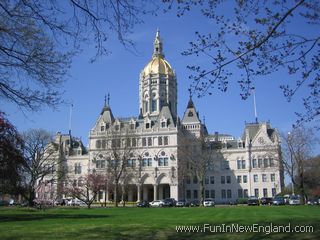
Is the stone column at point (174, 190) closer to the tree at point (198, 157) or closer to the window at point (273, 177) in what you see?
the tree at point (198, 157)

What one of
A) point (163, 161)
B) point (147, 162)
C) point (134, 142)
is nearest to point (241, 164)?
point (163, 161)

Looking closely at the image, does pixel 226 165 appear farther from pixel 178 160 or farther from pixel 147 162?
pixel 147 162

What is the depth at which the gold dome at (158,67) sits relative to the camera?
→ 107312 millimetres

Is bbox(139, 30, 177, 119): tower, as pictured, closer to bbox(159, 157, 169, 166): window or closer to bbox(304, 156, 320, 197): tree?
bbox(159, 157, 169, 166): window

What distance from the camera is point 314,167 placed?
82812mm

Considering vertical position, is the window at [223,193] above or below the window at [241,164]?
below

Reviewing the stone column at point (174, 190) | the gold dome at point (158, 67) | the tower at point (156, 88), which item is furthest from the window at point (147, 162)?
the gold dome at point (158, 67)

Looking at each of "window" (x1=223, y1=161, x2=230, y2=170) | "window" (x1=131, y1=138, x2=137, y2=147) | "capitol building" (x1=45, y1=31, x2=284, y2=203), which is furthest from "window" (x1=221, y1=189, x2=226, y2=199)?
"window" (x1=131, y1=138, x2=137, y2=147)

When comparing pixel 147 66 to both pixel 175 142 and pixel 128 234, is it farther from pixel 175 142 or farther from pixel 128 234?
pixel 128 234

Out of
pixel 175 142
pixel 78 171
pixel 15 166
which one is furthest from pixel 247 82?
pixel 78 171

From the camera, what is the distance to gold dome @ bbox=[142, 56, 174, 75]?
107312mm

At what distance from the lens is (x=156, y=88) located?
10481 cm

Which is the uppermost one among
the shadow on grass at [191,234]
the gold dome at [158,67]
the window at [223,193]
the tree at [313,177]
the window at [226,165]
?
the gold dome at [158,67]

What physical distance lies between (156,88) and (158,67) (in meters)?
6.51
